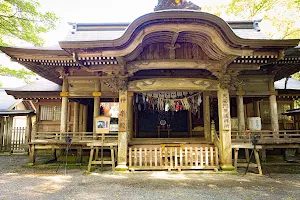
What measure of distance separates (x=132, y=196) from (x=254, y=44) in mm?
5162

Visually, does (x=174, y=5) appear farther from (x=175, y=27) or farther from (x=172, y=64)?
(x=172, y=64)

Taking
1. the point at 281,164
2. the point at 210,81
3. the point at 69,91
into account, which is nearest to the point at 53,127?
the point at 69,91

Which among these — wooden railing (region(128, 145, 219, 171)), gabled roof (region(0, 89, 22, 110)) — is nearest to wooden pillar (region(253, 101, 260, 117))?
wooden railing (region(128, 145, 219, 171))

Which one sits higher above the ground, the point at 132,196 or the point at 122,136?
the point at 122,136

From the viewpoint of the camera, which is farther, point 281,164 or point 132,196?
point 281,164

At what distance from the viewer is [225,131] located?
21.6ft

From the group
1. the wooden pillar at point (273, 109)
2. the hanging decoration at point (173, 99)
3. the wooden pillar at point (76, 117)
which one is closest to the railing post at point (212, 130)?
the hanging decoration at point (173, 99)

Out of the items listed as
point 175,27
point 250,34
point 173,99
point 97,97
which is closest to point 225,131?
point 173,99

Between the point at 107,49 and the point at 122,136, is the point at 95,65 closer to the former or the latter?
the point at 107,49

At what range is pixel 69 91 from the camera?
836 cm

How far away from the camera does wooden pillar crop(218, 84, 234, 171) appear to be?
6.49 metres

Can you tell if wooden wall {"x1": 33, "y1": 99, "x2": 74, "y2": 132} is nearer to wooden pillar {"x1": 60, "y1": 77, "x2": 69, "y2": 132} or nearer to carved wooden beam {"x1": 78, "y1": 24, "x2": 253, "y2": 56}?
wooden pillar {"x1": 60, "y1": 77, "x2": 69, "y2": 132}

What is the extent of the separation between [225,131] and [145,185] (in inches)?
128

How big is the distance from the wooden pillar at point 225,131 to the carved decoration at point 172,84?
1.96 feet
